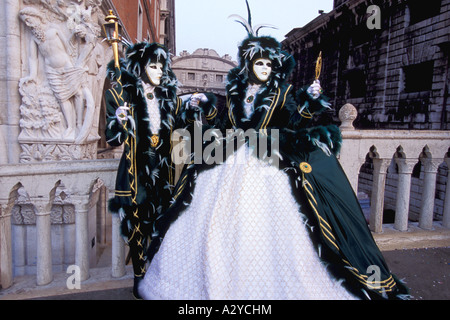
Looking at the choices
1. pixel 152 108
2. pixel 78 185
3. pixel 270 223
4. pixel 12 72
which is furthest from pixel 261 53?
pixel 12 72

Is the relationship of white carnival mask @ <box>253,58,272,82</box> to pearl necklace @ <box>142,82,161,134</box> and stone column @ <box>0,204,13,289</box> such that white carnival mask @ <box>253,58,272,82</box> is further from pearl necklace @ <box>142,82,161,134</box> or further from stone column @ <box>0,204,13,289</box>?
stone column @ <box>0,204,13,289</box>

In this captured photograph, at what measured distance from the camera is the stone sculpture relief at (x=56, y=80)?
3.76 meters

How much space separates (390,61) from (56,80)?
14.9 meters

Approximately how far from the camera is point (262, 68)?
266 centimetres

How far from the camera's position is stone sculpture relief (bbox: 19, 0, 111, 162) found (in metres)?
3.76

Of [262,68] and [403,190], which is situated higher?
[262,68]

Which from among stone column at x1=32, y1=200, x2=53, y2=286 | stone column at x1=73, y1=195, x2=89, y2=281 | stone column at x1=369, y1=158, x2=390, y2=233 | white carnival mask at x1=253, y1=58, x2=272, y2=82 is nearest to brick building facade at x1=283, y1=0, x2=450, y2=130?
stone column at x1=369, y1=158, x2=390, y2=233

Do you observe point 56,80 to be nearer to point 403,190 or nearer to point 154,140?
point 154,140

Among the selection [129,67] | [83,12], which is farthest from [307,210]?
[83,12]

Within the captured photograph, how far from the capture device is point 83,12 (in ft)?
13.1

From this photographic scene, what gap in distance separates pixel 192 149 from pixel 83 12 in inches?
115

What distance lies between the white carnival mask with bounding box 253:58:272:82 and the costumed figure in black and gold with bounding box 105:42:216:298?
793 millimetres
